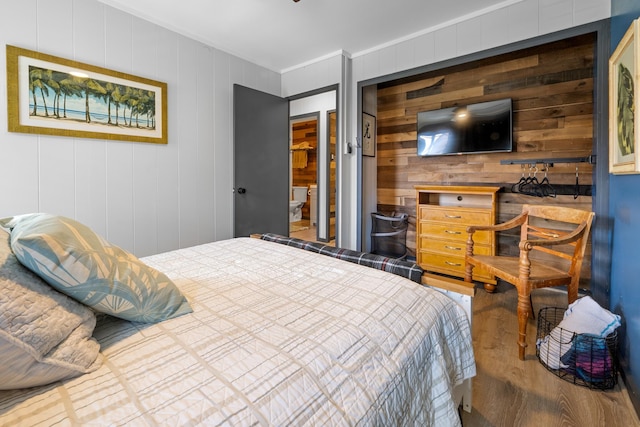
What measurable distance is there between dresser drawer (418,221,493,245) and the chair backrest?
0.38m

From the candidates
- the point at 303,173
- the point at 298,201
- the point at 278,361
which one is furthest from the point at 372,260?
the point at 303,173

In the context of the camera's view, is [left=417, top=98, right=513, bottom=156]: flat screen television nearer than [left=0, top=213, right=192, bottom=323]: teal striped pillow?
No

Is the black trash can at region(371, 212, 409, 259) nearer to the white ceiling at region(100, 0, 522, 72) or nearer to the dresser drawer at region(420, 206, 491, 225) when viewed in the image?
the dresser drawer at region(420, 206, 491, 225)

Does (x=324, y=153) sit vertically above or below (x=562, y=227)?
above

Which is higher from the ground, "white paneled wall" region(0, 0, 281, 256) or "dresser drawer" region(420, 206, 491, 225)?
"white paneled wall" region(0, 0, 281, 256)

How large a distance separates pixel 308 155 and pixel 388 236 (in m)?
3.70

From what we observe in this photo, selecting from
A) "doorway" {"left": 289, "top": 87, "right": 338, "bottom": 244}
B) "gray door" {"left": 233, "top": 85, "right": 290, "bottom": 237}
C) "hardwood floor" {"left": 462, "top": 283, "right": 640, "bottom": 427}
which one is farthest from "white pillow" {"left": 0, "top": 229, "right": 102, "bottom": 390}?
"doorway" {"left": 289, "top": 87, "right": 338, "bottom": 244}

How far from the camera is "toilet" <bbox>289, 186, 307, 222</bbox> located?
6691mm

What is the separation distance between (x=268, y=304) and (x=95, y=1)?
282cm

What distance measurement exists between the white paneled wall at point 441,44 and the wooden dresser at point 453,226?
28.2 inches

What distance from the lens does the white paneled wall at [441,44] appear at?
2.33 m

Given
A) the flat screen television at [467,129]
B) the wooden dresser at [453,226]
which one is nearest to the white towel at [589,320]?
the wooden dresser at [453,226]

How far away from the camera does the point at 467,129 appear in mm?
3297

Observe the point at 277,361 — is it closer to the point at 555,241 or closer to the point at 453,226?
the point at 555,241
